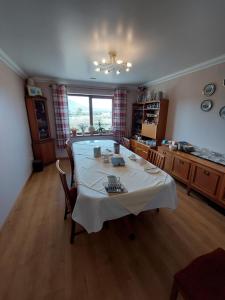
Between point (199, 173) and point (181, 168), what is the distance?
359 millimetres

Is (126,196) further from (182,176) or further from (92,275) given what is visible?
(182,176)

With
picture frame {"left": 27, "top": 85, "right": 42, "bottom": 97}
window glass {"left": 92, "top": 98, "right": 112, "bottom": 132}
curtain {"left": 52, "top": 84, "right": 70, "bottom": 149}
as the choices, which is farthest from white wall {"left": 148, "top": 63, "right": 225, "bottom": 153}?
picture frame {"left": 27, "top": 85, "right": 42, "bottom": 97}

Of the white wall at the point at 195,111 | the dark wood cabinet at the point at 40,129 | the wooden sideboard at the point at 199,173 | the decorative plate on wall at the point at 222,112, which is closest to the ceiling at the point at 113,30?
the white wall at the point at 195,111

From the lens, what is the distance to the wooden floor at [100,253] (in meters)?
1.16

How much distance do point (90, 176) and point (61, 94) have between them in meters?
3.11

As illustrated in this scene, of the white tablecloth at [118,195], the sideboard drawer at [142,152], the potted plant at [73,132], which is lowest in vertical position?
the sideboard drawer at [142,152]

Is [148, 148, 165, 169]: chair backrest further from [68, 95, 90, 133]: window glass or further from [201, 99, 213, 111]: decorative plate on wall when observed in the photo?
→ [68, 95, 90, 133]: window glass

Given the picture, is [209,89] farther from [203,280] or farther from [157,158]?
[203,280]

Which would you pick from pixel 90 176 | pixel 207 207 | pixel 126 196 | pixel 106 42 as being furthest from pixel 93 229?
pixel 106 42

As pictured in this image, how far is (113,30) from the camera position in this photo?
1538 mm

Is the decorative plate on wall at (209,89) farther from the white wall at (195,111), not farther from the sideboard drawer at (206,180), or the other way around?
the sideboard drawer at (206,180)

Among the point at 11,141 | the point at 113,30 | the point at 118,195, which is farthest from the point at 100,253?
the point at 113,30

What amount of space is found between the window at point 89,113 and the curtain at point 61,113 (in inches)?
11.5

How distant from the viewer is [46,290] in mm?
1140
